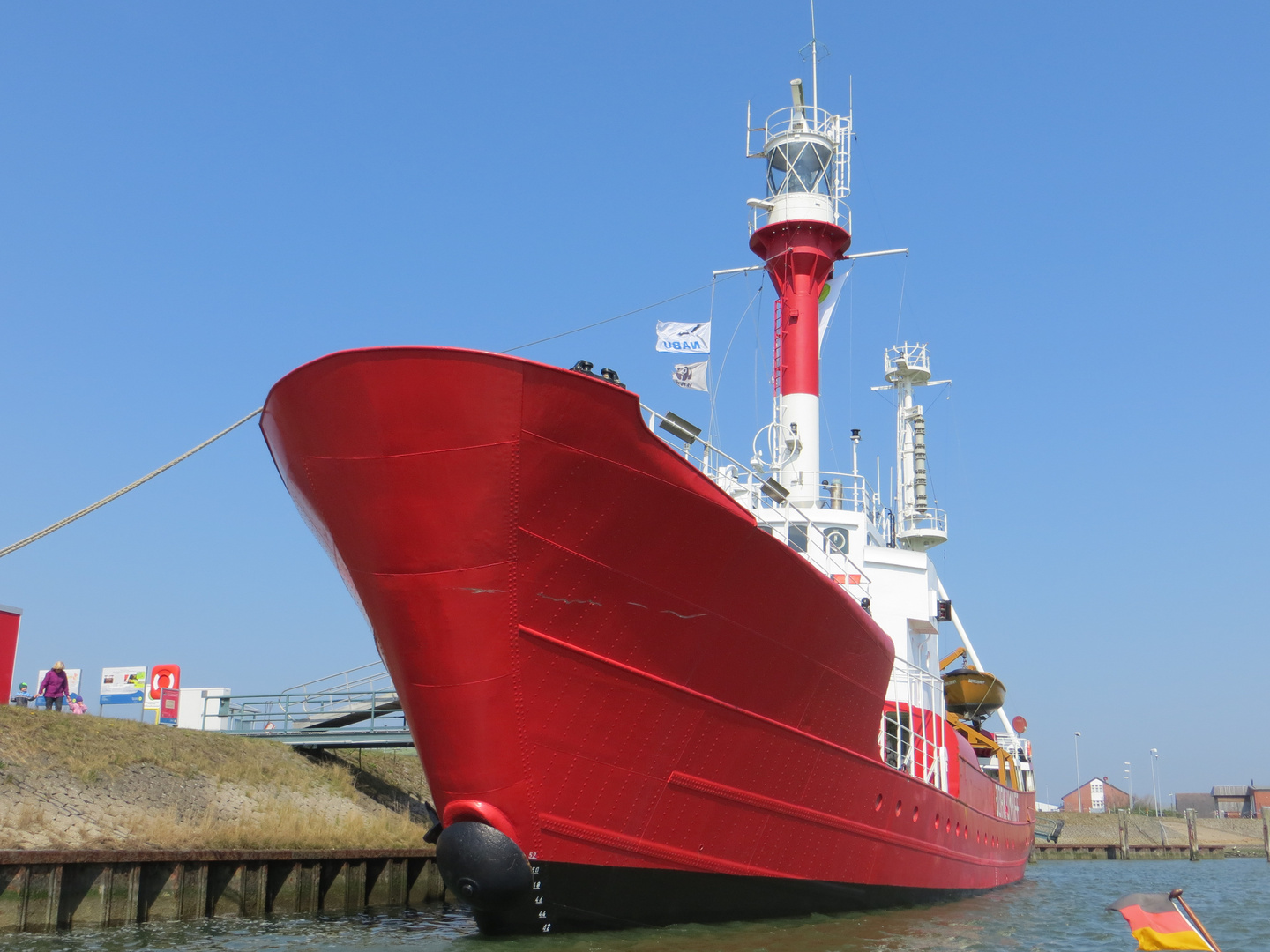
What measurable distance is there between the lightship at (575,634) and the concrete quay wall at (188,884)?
3.38 m

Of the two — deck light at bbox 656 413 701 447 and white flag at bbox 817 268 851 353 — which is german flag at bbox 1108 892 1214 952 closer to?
deck light at bbox 656 413 701 447

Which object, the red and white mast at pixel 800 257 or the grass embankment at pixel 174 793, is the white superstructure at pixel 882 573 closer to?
the red and white mast at pixel 800 257

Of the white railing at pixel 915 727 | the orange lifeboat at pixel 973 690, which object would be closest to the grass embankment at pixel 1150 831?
the orange lifeboat at pixel 973 690

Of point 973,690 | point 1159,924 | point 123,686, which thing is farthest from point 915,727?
point 123,686

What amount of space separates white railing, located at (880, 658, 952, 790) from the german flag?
844 cm

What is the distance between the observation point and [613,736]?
10367 mm

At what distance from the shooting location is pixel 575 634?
1018 centimetres

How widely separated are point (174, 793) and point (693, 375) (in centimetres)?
998

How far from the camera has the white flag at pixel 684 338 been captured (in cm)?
1577

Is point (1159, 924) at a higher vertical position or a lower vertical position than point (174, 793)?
higher

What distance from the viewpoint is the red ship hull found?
959 centimetres

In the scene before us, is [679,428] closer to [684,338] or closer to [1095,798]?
[684,338]

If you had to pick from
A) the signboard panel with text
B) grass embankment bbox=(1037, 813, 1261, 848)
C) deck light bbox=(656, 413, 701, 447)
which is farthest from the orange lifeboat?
grass embankment bbox=(1037, 813, 1261, 848)

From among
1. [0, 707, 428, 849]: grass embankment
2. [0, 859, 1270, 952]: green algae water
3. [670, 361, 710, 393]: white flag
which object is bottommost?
[0, 859, 1270, 952]: green algae water
